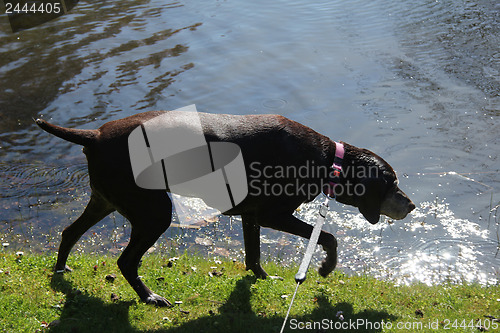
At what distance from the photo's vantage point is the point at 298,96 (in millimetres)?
12047

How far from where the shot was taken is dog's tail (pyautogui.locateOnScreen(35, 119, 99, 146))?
5293mm

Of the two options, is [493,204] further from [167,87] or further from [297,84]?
[167,87]

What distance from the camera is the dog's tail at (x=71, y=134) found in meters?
5.29

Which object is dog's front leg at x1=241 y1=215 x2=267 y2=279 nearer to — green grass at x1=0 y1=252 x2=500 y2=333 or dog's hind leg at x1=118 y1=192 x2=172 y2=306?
green grass at x1=0 y1=252 x2=500 y2=333

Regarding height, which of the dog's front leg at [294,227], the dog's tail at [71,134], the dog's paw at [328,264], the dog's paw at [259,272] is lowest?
the dog's paw at [259,272]

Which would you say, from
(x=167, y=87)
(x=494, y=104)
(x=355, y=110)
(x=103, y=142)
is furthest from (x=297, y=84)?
(x=103, y=142)

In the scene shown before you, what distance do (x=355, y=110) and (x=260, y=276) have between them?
19.1ft

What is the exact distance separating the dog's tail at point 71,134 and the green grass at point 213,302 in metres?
1.55

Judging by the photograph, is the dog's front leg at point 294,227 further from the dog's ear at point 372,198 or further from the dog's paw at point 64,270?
the dog's paw at point 64,270

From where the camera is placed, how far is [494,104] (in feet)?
37.2

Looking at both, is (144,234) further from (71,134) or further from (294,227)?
(294,227)
